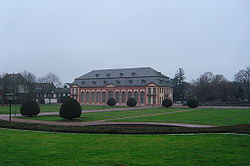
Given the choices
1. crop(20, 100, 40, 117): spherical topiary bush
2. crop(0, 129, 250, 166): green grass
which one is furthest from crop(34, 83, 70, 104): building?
crop(0, 129, 250, 166): green grass

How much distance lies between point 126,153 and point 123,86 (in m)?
71.1

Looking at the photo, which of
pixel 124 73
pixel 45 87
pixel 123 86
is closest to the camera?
pixel 123 86

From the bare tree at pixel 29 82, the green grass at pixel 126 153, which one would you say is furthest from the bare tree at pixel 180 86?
the green grass at pixel 126 153

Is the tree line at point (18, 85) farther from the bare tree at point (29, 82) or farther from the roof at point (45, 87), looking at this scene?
the roof at point (45, 87)

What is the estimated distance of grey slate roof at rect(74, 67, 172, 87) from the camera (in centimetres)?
7813

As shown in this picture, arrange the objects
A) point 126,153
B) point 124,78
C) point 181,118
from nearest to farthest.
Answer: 1. point 126,153
2. point 181,118
3. point 124,78

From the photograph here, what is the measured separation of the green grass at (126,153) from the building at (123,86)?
2523 inches

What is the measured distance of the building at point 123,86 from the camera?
77.2m

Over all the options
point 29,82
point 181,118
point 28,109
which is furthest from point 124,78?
point 181,118

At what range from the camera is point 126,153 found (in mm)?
10094

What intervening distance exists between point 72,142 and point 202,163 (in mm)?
6602

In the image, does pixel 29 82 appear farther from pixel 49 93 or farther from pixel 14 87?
pixel 49 93

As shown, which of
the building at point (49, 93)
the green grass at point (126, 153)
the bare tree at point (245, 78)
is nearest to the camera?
the green grass at point (126, 153)

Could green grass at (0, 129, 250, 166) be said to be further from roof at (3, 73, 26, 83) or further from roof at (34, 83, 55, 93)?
roof at (34, 83, 55, 93)
